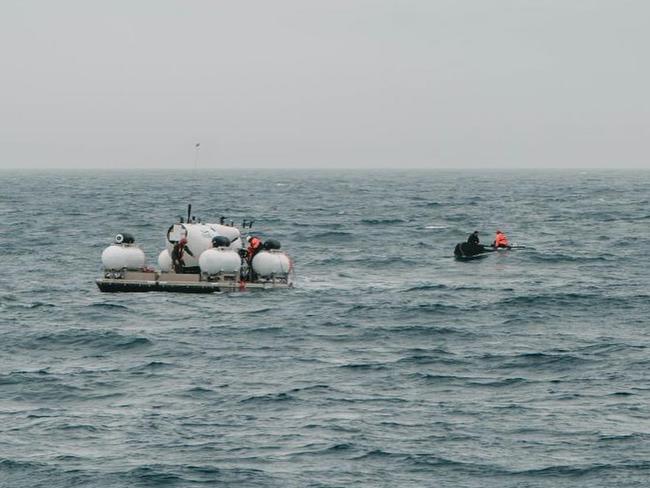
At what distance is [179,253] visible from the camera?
2013 inches

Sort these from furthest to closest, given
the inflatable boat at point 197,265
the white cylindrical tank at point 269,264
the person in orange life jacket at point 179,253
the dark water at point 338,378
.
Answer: the person in orange life jacket at point 179,253, the white cylindrical tank at point 269,264, the inflatable boat at point 197,265, the dark water at point 338,378

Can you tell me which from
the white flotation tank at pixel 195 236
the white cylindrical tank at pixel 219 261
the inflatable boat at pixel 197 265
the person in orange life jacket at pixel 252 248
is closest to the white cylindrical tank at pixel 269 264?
the inflatable boat at pixel 197 265

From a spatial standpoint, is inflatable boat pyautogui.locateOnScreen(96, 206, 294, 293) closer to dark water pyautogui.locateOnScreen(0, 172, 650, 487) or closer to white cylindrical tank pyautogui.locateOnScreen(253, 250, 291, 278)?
white cylindrical tank pyautogui.locateOnScreen(253, 250, 291, 278)

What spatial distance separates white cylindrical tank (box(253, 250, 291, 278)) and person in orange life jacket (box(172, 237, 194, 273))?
9.21 feet

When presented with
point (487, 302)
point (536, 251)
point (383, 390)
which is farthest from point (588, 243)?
point (383, 390)

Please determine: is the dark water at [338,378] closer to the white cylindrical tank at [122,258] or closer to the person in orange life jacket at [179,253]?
the white cylindrical tank at [122,258]

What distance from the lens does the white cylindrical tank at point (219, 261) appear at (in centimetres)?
4934

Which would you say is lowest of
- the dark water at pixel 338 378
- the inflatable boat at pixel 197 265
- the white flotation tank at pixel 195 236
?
the dark water at pixel 338 378

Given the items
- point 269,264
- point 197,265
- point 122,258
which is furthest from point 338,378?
point 122,258

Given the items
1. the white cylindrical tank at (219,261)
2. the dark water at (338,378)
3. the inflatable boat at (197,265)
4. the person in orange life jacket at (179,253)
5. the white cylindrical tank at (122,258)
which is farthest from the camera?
the person in orange life jacket at (179,253)

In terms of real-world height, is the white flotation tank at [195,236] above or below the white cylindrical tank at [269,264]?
above

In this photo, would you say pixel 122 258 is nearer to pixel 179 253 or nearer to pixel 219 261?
pixel 179 253

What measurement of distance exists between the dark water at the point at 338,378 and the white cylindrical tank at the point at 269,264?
980mm

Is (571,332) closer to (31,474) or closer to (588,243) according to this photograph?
(31,474)
